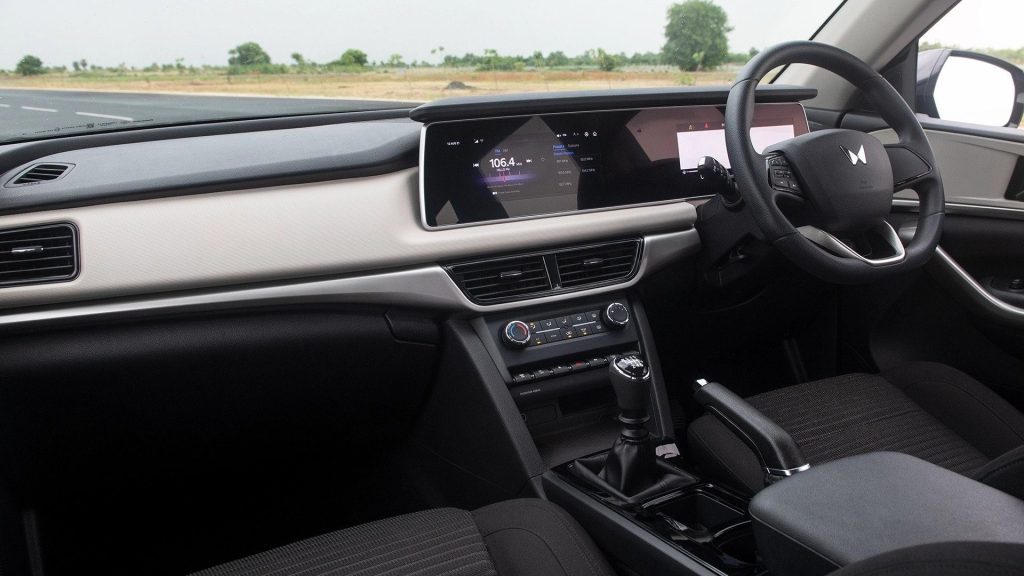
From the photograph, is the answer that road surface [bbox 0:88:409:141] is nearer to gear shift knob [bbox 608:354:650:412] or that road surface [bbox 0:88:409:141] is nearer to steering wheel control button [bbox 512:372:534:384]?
steering wheel control button [bbox 512:372:534:384]

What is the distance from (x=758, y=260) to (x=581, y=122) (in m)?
0.56

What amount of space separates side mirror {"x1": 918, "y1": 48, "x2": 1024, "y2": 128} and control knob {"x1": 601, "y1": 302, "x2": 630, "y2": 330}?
1.29m

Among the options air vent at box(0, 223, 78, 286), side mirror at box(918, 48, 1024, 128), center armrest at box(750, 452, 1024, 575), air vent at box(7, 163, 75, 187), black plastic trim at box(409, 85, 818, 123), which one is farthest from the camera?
side mirror at box(918, 48, 1024, 128)

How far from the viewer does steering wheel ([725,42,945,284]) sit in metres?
1.72

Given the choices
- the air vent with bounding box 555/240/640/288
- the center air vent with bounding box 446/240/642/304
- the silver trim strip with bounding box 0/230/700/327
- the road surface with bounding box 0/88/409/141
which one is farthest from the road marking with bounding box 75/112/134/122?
the air vent with bounding box 555/240/640/288

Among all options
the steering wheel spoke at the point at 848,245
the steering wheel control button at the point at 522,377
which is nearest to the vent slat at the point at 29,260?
the steering wheel control button at the point at 522,377

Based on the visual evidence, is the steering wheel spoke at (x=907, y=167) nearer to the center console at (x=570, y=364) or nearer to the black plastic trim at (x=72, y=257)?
the center console at (x=570, y=364)

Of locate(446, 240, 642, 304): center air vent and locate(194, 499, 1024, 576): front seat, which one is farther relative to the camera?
locate(446, 240, 642, 304): center air vent

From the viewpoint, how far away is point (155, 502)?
208 cm

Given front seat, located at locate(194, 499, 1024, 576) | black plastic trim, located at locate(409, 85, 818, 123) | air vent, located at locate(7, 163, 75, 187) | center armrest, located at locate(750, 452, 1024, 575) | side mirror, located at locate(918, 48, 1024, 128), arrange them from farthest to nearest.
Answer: side mirror, located at locate(918, 48, 1024, 128) → black plastic trim, located at locate(409, 85, 818, 123) → air vent, located at locate(7, 163, 75, 187) → front seat, located at locate(194, 499, 1024, 576) → center armrest, located at locate(750, 452, 1024, 575)

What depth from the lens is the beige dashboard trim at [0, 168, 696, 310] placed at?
5.46 feet

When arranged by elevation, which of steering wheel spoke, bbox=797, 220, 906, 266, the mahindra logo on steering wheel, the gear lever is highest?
the mahindra logo on steering wheel

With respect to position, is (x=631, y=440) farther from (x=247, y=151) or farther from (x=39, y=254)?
(x=39, y=254)

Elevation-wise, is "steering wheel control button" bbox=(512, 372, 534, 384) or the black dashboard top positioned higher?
the black dashboard top
